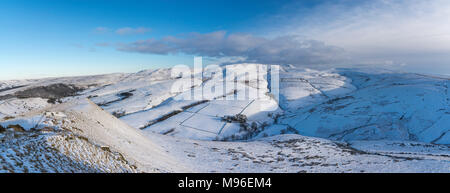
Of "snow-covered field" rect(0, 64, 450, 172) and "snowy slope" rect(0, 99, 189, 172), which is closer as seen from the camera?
"snowy slope" rect(0, 99, 189, 172)

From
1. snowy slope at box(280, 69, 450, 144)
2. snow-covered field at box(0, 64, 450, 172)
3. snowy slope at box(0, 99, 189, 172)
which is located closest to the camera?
snowy slope at box(0, 99, 189, 172)

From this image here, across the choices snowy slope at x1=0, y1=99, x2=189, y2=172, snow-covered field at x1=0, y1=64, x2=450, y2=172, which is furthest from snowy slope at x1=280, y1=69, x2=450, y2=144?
snowy slope at x1=0, y1=99, x2=189, y2=172

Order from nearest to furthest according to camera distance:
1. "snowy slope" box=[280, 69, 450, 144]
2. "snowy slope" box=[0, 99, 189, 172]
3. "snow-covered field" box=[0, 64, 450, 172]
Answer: "snowy slope" box=[0, 99, 189, 172] < "snow-covered field" box=[0, 64, 450, 172] < "snowy slope" box=[280, 69, 450, 144]

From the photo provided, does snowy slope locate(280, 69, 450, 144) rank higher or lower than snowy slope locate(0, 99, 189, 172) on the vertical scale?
lower

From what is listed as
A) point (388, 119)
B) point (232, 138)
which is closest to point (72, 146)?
point (232, 138)

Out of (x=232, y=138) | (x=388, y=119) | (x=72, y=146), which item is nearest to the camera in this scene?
(x=72, y=146)

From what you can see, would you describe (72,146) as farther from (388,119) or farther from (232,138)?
(388,119)

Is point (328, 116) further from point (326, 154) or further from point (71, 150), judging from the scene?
point (71, 150)

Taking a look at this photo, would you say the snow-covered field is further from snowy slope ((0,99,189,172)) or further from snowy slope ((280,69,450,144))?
snowy slope ((280,69,450,144))

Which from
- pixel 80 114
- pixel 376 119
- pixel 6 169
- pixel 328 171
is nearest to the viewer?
pixel 6 169

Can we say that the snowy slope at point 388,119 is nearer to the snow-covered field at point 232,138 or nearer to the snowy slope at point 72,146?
the snow-covered field at point 232,138

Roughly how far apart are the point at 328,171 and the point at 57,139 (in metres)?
16.0

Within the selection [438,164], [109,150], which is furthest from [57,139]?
[438,164]
